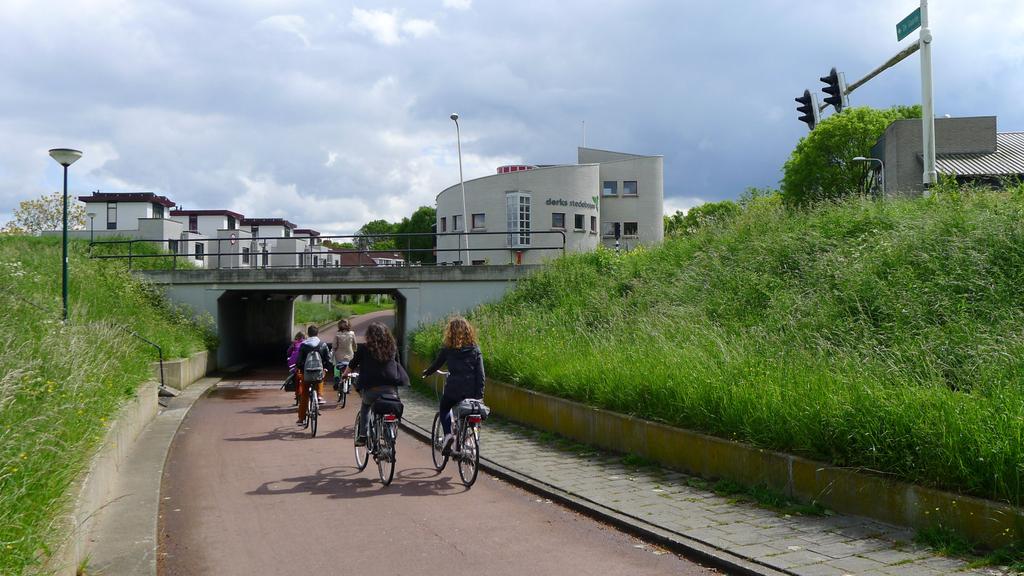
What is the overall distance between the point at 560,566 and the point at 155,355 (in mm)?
16494

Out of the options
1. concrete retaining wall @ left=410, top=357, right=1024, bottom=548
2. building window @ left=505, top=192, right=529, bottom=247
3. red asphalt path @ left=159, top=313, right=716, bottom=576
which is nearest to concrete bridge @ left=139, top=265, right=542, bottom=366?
concrete retaining wall @ left=410, top=357, right=1024, bottom=548

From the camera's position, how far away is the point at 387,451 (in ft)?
29.3

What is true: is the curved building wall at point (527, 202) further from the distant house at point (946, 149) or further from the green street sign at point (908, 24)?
the green street sign at point (908, 24)

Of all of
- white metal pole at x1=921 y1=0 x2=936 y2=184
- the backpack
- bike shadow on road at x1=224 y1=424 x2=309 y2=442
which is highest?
white metal pole at x1=921 y1=0 x2=936 y2=184

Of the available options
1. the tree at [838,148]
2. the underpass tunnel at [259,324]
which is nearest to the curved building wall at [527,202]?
the underpass tunnel at [259,324]

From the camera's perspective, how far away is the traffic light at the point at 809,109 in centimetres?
1661

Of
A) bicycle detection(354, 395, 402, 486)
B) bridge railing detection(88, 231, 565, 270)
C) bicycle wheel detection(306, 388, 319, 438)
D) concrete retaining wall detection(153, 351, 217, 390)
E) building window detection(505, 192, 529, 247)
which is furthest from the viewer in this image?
building window detection(505, 192, 529, 247)

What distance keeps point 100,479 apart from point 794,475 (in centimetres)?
611

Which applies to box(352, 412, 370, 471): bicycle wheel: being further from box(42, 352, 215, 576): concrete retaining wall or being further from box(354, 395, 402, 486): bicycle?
box(42, 352, 215, 576): concrete retaining wall

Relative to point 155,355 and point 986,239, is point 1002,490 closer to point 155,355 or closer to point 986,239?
point 986,239

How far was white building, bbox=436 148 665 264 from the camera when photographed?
54.5 meters

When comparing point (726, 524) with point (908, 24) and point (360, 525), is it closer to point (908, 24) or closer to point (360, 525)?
point (360, 525)

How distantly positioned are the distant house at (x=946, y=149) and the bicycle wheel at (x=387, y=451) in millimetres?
35217

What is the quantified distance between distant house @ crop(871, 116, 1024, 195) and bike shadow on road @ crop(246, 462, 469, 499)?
114 feet
